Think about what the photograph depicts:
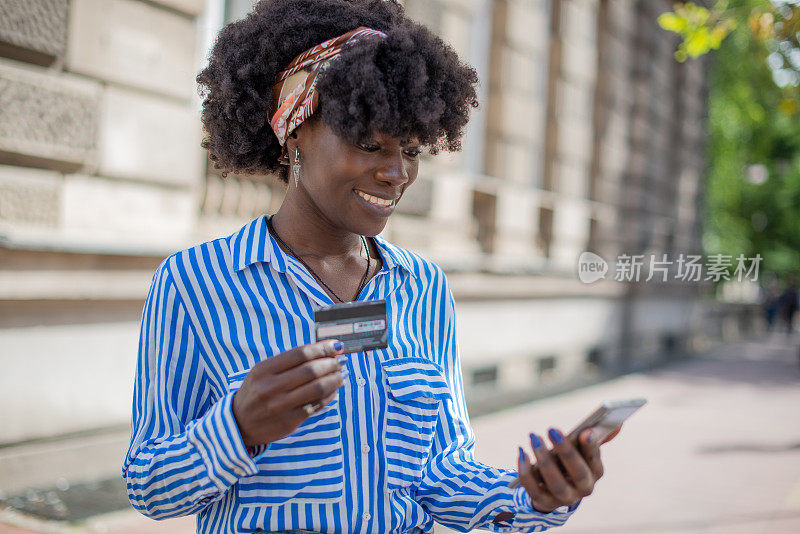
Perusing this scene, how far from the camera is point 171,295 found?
1.72m

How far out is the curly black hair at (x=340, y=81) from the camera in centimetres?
181

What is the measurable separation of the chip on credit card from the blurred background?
3.43m

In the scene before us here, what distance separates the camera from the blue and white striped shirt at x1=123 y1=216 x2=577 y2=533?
5.39ft

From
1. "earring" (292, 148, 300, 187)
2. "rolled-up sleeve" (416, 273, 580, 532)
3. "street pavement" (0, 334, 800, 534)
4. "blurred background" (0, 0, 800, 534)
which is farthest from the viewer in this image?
"street pavement" (0, 334, 800, 534)

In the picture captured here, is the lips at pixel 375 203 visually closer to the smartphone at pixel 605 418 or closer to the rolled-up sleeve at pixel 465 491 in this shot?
the rolled-up sleeve at pixel 465 491

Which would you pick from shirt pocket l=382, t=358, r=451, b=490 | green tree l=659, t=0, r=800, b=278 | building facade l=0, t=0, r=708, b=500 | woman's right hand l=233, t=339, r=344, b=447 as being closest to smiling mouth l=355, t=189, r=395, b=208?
shirt pocket l=382, t=358, r=451, b=490

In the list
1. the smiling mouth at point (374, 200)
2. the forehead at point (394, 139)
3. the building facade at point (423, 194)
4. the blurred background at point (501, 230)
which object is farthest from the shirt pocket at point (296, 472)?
the building facade at point (423, 194)

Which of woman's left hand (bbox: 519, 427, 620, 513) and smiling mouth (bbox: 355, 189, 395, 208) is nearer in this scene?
woman's left hand (bbox: 519, 427, 620, 513)

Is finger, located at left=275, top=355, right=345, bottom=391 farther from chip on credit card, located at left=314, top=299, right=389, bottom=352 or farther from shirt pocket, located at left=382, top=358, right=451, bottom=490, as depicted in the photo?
shirt pocket, located at left=382, top=358, right=451, bottom=490

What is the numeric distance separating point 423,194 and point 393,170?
22.8 ft

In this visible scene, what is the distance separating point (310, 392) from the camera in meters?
1.44

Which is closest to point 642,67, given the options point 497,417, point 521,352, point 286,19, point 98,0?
point 521,352

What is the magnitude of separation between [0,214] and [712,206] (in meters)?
22.7

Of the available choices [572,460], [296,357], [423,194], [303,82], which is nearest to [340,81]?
[303,82]
